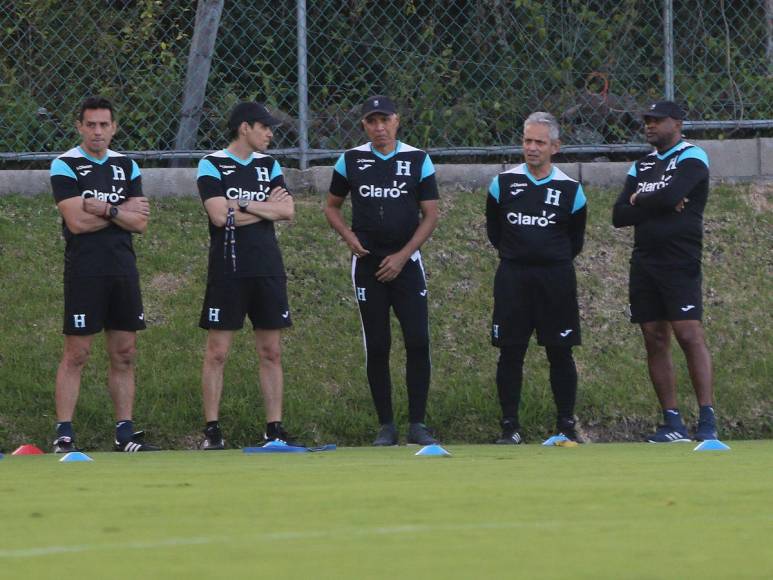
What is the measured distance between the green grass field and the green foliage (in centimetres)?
287

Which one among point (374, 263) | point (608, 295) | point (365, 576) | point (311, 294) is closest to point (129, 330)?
point (374, 263)

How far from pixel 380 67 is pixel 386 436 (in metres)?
4.16

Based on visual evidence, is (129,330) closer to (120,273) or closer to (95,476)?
(120,273)

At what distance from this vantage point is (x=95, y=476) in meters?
5.75

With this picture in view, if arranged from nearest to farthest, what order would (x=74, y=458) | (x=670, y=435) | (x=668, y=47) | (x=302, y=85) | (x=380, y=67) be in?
(x=74, y=458), (x=670, y=435), (x=302, y=85), (x=380, y=67), (x=668, y=47)

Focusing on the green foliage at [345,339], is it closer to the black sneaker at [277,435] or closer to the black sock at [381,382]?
the black sock at [381,382]

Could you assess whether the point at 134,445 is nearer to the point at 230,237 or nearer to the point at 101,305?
the point at 101,305

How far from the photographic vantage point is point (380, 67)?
1188 centimetres

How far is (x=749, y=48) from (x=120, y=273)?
248 inches

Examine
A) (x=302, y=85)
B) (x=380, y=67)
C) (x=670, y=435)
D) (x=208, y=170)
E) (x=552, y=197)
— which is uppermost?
(x=380, y=67)

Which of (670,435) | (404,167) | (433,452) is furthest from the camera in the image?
(404,167)

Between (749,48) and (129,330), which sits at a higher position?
(749,48)

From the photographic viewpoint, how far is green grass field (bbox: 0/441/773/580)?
127 inches

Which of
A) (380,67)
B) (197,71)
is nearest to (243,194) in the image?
(197,71)
